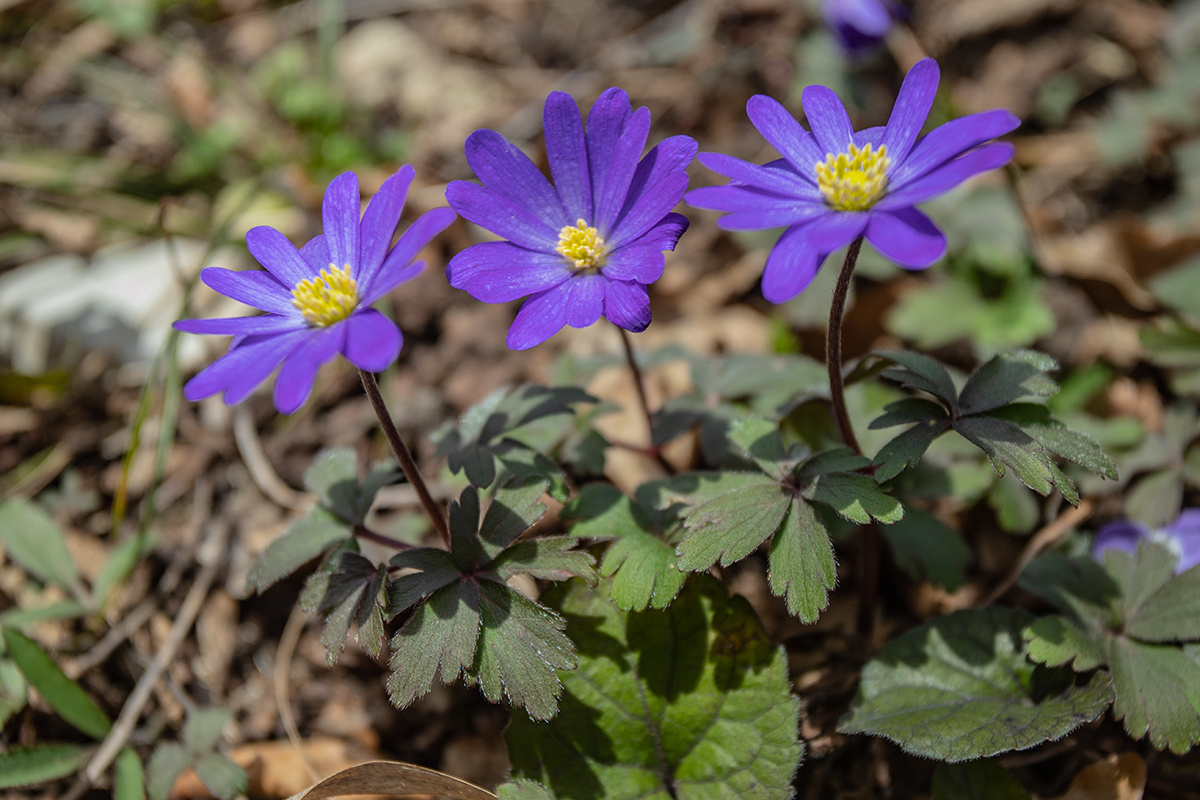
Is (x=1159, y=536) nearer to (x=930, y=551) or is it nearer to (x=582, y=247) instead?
(x=930, y=551)

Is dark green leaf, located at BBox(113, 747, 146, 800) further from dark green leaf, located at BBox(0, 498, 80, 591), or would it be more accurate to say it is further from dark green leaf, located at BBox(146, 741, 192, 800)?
dark green leaf, located at BBox(0, 498, 80, 591)

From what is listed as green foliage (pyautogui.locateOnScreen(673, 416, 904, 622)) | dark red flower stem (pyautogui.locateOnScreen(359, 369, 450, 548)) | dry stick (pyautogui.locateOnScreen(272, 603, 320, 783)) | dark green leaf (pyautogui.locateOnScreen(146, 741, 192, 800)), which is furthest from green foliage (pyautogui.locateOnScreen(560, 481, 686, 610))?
dark green leaf (pyautogui.locateOnScreen(146, 741, 192, 800))

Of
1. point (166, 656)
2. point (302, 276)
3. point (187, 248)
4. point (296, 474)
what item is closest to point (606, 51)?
point (187, 248)

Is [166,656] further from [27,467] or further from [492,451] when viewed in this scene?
[492,451]

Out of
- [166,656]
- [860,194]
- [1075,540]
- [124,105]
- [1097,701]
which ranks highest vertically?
[860,194]

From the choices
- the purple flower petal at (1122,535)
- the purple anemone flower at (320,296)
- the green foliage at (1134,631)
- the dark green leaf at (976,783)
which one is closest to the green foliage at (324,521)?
the purple anemone flower at (320,296)

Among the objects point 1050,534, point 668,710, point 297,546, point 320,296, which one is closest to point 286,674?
point 297,546
